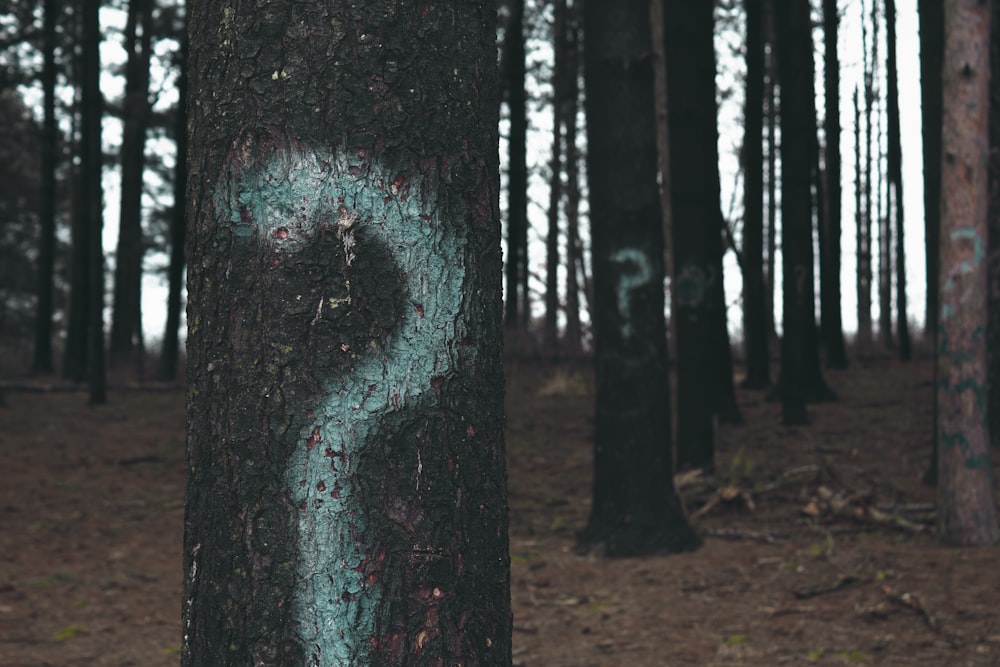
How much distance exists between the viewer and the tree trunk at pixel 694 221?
8219 millimetres

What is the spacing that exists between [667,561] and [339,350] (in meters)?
5.01

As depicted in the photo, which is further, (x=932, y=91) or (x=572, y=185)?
(x=572, y=185)

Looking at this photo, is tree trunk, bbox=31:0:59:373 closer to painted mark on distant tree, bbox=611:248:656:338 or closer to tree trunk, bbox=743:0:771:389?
tree trunk, bbox=743:0:771:389

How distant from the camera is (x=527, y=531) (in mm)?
7523

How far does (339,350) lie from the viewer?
69.4 inches

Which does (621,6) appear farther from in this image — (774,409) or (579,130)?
(579,130)

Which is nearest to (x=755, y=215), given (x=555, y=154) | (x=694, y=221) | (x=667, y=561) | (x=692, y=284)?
(x=694, y=221)

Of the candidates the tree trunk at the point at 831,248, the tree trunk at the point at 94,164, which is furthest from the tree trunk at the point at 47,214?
the tree trunk at the point at 831,248

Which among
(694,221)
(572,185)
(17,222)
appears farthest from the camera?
(572,185)

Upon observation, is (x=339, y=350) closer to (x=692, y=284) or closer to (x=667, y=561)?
(x=667, y=561)

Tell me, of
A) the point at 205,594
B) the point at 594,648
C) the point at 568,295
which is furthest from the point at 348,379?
the point at 568,295

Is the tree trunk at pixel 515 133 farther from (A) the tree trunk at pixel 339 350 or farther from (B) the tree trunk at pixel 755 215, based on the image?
(A) the tree trunk at pixel 339 350

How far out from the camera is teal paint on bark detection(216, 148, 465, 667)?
1745mm

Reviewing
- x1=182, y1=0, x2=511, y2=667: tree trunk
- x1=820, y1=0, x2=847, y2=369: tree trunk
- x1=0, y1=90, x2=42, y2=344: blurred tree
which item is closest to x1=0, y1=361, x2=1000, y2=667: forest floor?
x1=182, y1=0, x2=511, y2=667: tree trunk
